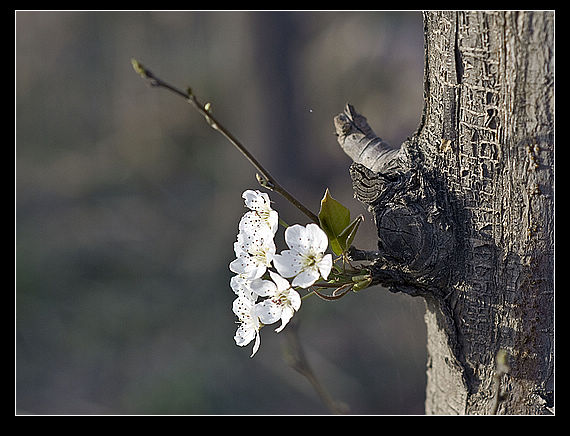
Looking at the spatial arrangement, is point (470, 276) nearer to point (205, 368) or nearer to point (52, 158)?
point (205, 368)

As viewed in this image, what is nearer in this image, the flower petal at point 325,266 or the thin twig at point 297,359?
the flower petal at point 325,266

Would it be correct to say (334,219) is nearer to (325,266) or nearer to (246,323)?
(325,266)

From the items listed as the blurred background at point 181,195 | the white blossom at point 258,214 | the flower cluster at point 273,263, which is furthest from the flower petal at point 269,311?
the blurred background at point 181,195

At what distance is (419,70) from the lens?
3998 millimetres

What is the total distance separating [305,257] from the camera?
2.56 feet

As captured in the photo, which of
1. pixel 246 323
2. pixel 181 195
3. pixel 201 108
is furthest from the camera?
pixel 181 195

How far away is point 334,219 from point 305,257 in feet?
0.25

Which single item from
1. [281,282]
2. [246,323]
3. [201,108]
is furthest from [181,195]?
[201,108]

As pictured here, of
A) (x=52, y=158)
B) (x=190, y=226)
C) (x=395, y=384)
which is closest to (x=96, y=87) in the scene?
(x=52, y=158)

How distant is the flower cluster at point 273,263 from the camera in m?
0.76

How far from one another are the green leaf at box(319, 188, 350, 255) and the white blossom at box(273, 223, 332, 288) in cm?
3

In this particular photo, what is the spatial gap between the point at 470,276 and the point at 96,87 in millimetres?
4558

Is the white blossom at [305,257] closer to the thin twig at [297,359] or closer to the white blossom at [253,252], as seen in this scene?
the white blossom at [253,252]

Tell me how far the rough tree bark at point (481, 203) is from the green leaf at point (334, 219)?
0.04 meters
